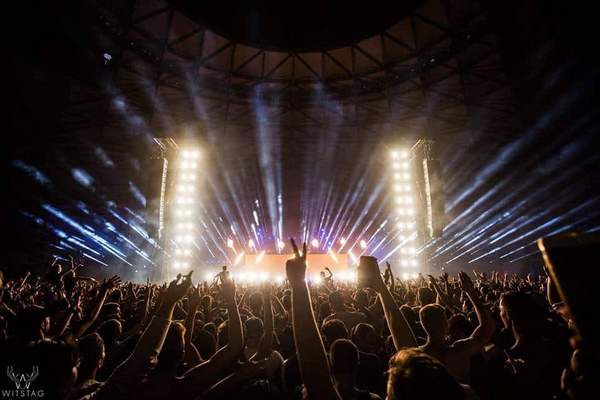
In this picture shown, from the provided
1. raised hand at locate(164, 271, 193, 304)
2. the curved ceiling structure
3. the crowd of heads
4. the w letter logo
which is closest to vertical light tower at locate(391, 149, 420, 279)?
the curved ceiling structure

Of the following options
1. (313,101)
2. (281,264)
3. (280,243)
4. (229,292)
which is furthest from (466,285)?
(280,243)

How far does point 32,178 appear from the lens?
43.4 ft

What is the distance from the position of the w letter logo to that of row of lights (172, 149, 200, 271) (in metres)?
14.9

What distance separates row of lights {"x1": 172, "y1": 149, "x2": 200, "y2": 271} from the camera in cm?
1605

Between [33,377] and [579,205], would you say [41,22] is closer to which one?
[33,377]

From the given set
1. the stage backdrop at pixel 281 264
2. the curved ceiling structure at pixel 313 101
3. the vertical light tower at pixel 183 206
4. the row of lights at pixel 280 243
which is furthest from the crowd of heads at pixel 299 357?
the row of lights at pixel 280 243

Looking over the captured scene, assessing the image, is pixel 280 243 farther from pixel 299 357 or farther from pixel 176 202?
pixel 299 357

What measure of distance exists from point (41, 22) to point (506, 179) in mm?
20614

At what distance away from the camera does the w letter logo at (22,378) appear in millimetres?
1676

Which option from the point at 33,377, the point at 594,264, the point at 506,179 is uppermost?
the point at 506,179

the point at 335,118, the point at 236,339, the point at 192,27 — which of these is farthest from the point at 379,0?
the point at 236,339

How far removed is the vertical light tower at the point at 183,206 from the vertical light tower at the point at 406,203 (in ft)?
39.5

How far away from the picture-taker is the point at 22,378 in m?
1.69

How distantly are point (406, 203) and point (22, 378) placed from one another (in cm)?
1703
